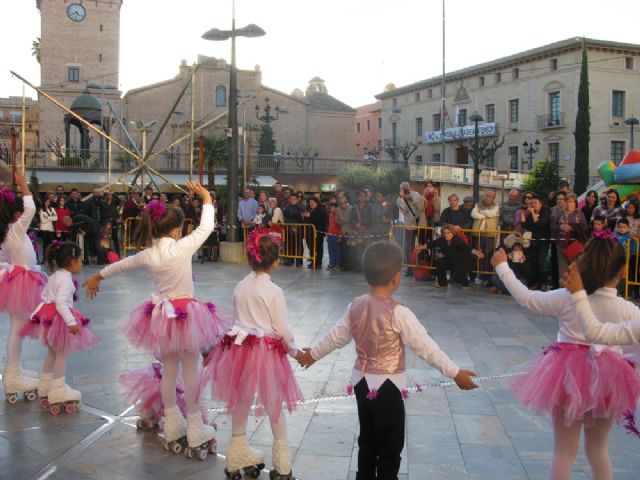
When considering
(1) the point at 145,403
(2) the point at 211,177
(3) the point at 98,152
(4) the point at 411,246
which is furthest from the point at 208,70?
(1) the point at 145,403

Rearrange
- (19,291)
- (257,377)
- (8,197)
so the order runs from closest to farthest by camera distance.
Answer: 1. (257,377)
2. (19,291)
3. (8,197)

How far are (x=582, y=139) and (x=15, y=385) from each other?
45770 mm

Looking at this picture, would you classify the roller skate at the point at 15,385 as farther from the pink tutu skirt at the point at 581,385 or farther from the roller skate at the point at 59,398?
the pink tutu skirt at the point at 581,385

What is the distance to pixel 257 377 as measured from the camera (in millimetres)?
4051

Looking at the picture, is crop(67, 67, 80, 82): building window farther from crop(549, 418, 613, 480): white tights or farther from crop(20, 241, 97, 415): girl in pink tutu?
crop(549, 418, 613, 480): white tights

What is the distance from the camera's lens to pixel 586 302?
132 inches

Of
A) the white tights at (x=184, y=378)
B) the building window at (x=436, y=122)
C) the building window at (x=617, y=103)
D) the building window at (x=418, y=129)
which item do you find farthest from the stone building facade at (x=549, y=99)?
the white tights at (x=184, y=378)

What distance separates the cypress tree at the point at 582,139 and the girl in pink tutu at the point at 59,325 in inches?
1705

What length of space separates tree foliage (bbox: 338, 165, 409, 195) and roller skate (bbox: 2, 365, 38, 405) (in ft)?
121

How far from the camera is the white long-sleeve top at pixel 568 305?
3.57m

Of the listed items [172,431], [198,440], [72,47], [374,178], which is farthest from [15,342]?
[72,47]

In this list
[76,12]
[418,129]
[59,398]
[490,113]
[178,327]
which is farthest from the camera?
[418,129]

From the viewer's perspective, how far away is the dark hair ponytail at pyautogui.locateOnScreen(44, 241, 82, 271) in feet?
17.9

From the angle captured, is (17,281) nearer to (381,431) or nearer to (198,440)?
(198,440)
